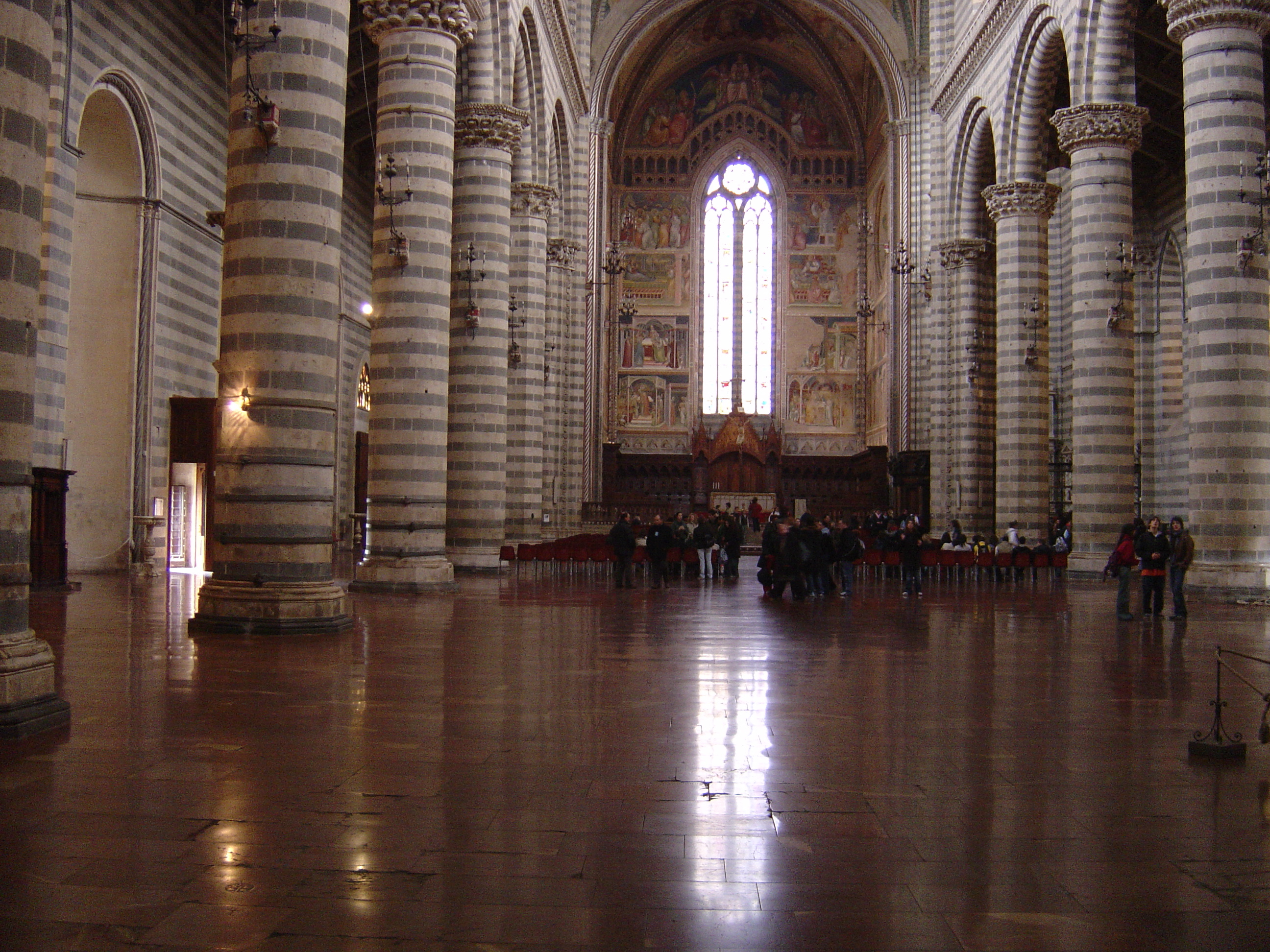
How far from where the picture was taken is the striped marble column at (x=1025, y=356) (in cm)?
2669

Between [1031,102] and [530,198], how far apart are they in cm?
1193

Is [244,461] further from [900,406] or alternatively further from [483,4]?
[900,406]

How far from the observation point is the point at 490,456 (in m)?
21.7

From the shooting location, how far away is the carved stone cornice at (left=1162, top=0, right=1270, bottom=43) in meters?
17.8

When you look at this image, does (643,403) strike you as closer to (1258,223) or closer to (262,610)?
(1258,223)

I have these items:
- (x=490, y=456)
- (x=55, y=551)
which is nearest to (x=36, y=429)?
(x=55, y=551)

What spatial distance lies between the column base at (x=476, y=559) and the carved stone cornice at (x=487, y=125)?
24.8 ft

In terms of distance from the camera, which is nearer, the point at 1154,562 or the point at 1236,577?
the point at 1154,562

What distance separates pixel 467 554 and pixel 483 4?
10.0 meters

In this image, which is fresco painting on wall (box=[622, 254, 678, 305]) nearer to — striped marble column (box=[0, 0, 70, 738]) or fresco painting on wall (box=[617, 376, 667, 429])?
fresco painting on wall (box=[617, 376, 667, 429])

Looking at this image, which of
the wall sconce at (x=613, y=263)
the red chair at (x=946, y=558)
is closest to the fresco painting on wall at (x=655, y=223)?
the wall sconce at (x=613, y=263)

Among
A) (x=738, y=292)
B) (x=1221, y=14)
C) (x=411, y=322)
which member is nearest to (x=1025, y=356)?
(x=1221, y=14)

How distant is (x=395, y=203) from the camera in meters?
16.8

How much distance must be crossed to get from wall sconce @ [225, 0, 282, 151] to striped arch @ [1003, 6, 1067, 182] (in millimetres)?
19588
